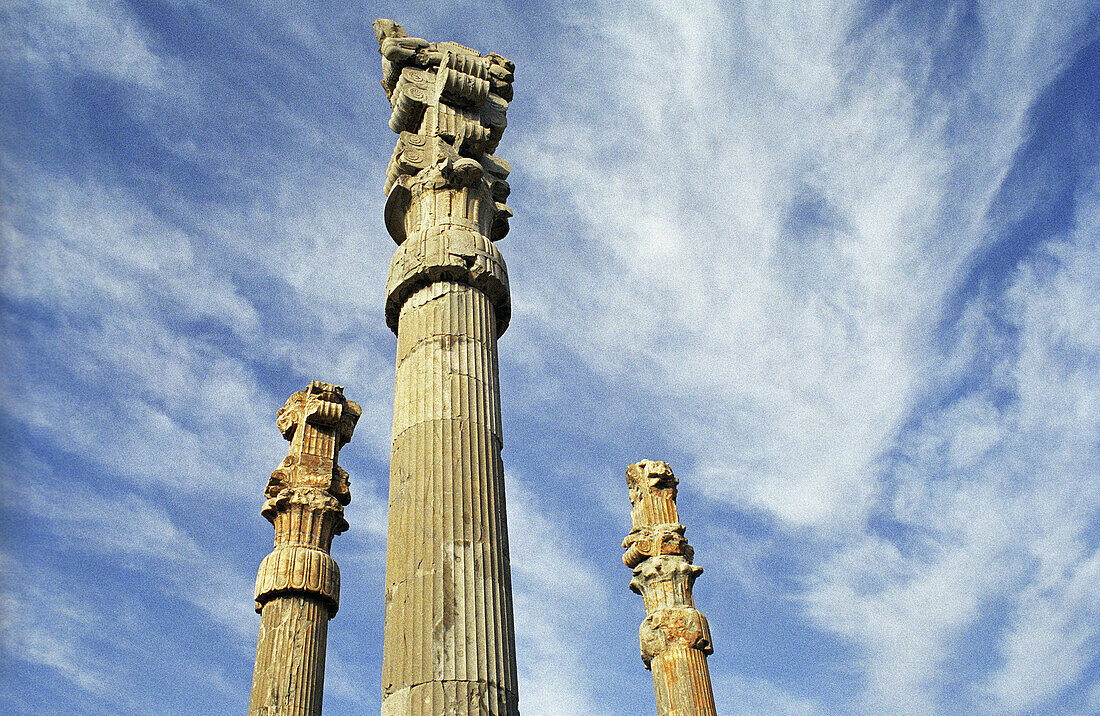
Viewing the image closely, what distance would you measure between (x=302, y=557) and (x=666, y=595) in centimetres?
684

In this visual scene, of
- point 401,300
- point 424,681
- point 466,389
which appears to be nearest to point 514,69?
point 401,300

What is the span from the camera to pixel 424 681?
21.7 ft

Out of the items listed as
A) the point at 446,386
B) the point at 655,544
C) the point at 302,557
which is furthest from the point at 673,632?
the point at 446,386

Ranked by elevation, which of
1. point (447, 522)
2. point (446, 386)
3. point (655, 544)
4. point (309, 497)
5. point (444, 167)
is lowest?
point (447, 522)

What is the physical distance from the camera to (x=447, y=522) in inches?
292

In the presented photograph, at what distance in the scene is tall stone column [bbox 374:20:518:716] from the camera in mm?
6863

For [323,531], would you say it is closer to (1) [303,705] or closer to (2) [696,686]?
(1) [303,705]

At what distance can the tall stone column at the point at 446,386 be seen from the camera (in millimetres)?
6863

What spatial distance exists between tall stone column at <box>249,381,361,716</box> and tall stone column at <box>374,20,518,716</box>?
536 centimetres

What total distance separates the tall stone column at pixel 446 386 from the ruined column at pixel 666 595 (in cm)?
851

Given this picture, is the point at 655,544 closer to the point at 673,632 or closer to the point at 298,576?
the point at 673,632

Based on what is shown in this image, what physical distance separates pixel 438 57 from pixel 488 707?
781 cm

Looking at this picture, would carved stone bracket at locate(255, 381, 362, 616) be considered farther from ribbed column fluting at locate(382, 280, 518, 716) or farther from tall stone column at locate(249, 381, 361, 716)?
ribbed column fluting at locate(382, 280, 518, 716)

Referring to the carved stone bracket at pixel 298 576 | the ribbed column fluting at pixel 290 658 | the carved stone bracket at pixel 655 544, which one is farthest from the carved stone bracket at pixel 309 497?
the carved stone bracket at pixel 655 544
